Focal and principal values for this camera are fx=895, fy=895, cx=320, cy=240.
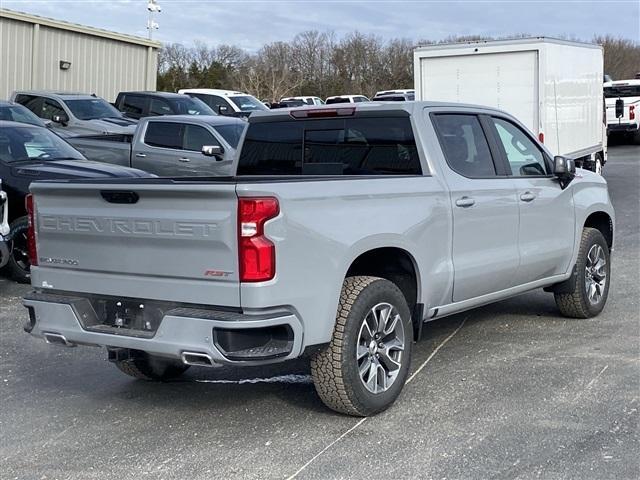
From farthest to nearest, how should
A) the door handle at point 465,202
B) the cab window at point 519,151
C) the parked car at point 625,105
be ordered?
the parked car at point 625,105
the cab window at point 519,151
the door handle at point 465,202

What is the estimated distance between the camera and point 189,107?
20.1m

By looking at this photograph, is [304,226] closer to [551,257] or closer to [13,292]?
[551,257]

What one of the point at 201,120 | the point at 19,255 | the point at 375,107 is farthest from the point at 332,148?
the point at 201,120

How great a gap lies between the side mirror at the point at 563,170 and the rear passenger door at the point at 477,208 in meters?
0.67

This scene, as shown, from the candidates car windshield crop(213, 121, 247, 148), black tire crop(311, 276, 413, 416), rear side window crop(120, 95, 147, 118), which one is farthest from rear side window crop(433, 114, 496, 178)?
rear side window crop(120, 95, 147, 118)

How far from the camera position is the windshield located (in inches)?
1190

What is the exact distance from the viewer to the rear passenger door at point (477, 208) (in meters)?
6.10

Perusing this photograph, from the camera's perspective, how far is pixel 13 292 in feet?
30.7

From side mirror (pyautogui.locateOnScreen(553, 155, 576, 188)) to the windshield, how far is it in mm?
24606

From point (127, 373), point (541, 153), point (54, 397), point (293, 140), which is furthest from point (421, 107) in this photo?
point (54, 397)

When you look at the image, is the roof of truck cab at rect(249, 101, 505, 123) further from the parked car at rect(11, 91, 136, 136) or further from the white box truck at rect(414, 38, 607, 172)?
the parked car at rect(11, 91, 136, 136)

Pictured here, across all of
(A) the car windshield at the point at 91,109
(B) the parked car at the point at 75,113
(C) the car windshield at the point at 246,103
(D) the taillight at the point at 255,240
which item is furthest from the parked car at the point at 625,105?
(D) the taillight at the point at 255,240

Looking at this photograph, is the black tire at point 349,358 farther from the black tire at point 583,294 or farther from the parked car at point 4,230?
the parked car at point 4,230

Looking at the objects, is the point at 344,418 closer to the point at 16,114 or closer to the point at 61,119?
the point at 16,114
